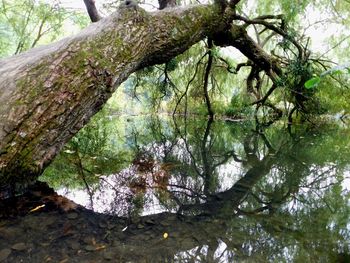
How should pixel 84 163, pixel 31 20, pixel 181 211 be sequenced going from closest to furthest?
pixel 181 211 → pixel 84 163 → pixel 31 20

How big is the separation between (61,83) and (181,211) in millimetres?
1089

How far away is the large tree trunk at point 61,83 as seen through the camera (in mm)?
1762

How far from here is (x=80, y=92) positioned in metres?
2.07

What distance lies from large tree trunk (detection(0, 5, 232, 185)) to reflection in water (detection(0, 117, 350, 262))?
14.1 inches

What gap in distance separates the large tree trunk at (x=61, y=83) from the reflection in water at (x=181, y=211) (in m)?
0.36

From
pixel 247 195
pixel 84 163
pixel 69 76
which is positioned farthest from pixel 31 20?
pixel 247 195

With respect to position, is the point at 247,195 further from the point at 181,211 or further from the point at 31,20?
the point at 31,20

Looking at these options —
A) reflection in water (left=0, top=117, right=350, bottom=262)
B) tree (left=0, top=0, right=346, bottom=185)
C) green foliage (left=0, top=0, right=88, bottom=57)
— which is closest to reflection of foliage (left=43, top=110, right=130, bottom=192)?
reflection in water (left=0, top=117, right=350, bottom=262)

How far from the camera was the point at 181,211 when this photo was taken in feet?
6.31

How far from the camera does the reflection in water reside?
1442 millimetres

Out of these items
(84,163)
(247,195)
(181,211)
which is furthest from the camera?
(84,163)

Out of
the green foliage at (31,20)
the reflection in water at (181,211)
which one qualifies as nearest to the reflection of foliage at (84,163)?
the reflection in water at (181,211)

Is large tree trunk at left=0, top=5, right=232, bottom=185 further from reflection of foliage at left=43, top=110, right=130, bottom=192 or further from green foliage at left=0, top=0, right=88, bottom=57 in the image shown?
green foliage at left=0, top=0, right=88, bottom=57

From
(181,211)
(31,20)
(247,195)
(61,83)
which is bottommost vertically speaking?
(181,211)
